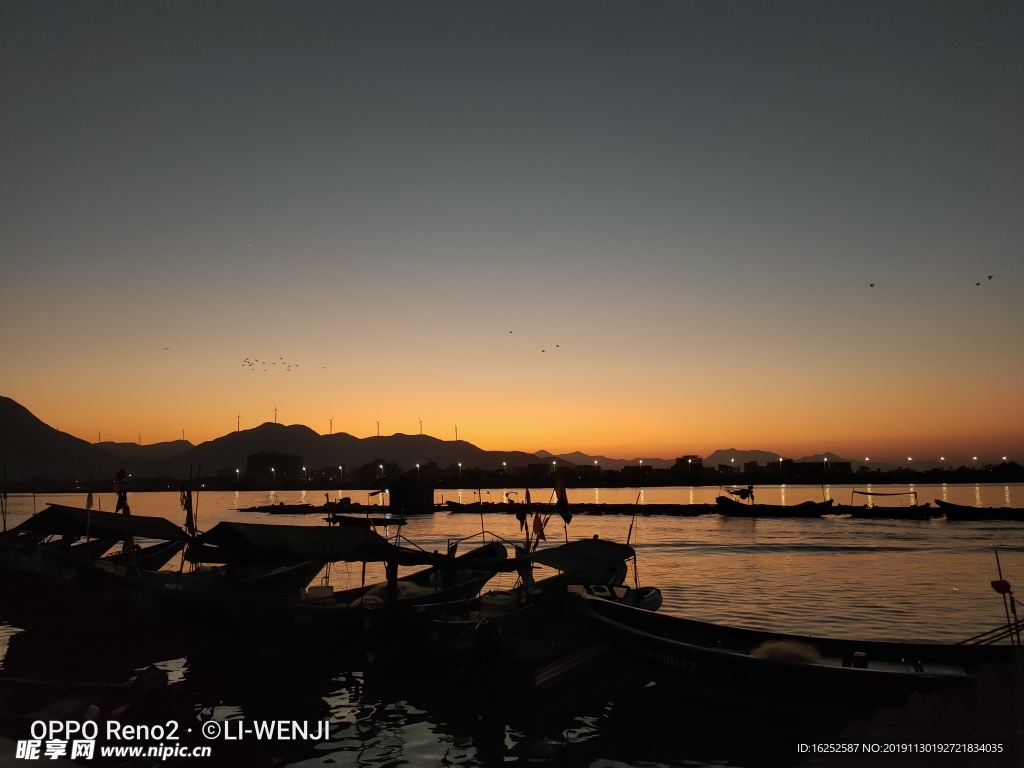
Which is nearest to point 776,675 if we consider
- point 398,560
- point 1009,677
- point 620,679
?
point 1009,677

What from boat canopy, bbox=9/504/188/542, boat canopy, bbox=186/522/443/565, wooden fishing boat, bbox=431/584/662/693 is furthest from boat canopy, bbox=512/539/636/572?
boat canopy, bbox=9/504/188/542

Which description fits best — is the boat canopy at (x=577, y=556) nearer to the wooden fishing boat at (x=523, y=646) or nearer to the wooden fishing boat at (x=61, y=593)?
the wooden fishing boat at (x=523, y=646)

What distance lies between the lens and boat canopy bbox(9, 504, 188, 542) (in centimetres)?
2303

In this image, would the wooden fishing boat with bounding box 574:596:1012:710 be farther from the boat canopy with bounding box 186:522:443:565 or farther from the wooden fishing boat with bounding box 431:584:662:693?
the boat canopy with bounding box 186:522:443:565

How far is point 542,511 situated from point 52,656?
302ft

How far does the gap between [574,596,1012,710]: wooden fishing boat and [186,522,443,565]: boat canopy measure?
28.4 ft

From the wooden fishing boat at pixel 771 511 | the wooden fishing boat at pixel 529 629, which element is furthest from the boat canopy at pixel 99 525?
the wooden fishing boat at pixel 771 511

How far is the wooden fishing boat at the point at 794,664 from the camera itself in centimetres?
1274

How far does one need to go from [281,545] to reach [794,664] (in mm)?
15060

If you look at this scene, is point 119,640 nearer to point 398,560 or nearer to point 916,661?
point 398,560

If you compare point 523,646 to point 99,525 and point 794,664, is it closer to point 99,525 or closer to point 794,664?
point 794,664

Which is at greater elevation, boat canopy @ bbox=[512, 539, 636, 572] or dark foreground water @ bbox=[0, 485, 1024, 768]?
boat canopy @ bbox=[512, 539, 636, 572]

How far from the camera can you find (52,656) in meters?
20.6

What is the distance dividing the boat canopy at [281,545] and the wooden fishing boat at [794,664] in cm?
866
